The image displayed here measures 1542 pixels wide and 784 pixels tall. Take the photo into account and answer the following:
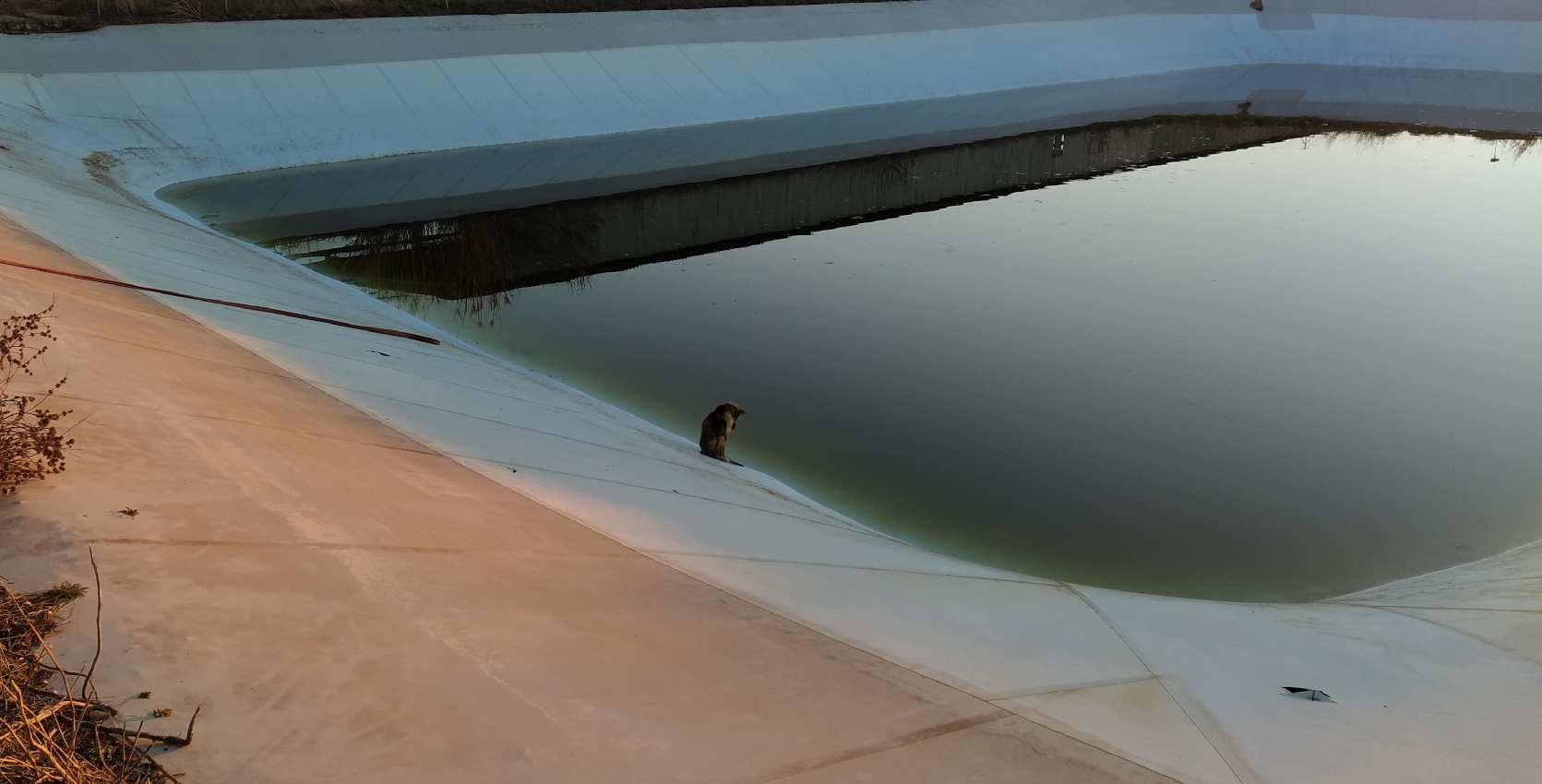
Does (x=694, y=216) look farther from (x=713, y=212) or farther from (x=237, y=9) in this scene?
(x=237, y=9)

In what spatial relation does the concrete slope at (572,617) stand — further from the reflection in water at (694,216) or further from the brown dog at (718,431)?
the reflection in water at (694,216)

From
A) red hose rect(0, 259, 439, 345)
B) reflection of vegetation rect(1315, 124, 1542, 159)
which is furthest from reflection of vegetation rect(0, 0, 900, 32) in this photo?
reflection of vegetation rect(1315, 124, 1542, 159)

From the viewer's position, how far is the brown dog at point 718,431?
864 cm

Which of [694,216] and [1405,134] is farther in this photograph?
[1405,134]

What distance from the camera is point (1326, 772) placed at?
14.1 ft

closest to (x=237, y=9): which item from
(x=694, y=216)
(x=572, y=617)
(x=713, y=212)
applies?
(x=694, y=216)

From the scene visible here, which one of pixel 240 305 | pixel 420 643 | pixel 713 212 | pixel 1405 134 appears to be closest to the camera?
pixel 420 643

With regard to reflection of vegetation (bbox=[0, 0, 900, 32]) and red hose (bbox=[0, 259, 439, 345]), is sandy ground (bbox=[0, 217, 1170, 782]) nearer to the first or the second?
red hose (bbox=[0, 259, 439, 345])

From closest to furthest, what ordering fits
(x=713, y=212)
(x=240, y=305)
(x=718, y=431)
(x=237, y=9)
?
(x=718, y=431)
(x=240, y=305)
(x=713, y=212)
(x=237, y=9)

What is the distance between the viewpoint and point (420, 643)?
13.3ft

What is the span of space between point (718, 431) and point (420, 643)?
15.5ft

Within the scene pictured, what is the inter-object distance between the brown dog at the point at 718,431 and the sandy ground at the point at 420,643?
304cm

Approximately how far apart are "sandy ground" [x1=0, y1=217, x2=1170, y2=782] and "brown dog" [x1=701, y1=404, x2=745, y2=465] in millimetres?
3044

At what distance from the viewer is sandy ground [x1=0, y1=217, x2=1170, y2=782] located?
11.5 ft
